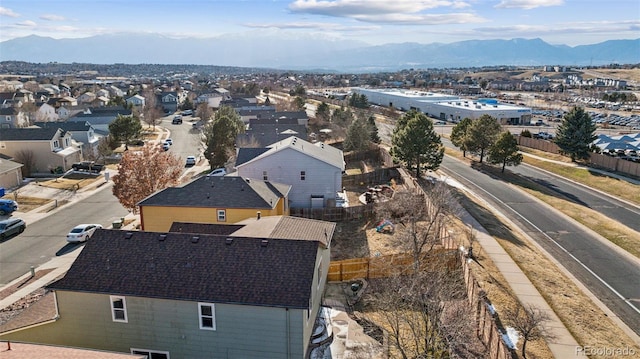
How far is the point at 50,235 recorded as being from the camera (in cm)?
3544

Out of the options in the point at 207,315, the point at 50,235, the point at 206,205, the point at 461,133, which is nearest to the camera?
the point at 207,315

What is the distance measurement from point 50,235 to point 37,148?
85.5ft

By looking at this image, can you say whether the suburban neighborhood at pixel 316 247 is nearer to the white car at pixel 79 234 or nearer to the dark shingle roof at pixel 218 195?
the dark shingle roof at pixel 218 195

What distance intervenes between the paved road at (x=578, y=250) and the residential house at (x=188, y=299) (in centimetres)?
1705

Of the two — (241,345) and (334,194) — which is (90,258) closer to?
(241,345)

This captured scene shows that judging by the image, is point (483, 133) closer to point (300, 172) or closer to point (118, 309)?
point (300, 172)

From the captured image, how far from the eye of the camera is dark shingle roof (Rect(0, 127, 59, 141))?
183 feet

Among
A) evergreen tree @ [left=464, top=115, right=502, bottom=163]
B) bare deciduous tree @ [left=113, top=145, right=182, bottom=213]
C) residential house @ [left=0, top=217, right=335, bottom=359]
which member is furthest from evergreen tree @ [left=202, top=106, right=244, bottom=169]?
residential house @ [left=0, top=217, right=335, bottom=359]

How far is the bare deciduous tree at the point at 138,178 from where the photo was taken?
36344 mm

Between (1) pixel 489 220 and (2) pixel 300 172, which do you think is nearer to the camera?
(1) pixel 489 220

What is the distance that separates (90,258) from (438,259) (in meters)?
18.8

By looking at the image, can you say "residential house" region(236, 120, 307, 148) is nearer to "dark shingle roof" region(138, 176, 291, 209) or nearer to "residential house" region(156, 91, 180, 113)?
"dark shingle roof" region(138, 176, 291, 209)

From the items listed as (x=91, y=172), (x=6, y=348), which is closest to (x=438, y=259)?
(x=6, y=348)

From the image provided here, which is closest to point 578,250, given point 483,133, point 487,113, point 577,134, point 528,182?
point 528,182
